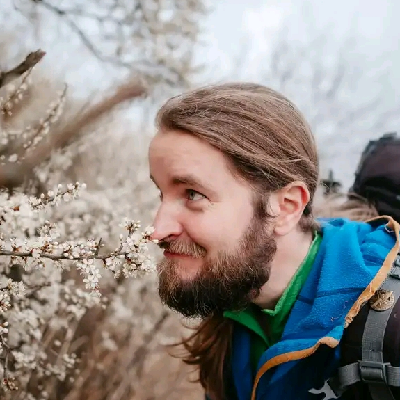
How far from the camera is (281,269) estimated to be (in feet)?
5.45

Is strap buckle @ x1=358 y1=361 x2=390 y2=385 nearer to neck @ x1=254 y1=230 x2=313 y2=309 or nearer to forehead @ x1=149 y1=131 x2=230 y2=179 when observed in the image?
neck @ x1=254 y1=230 x2=313 y2=309

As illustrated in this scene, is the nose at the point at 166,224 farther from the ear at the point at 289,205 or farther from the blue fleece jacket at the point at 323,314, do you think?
the blue fleece jacket at the point at 323,314

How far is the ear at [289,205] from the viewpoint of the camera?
5.24 feet

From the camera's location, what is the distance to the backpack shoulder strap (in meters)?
1.27

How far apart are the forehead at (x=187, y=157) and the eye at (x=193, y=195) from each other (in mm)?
59

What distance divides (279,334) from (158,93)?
95.9 inches

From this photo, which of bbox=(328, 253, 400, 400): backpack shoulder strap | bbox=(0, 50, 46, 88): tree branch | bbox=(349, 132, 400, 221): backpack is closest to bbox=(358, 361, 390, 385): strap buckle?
bbox=(328, 253, 400, 400): backpack shoulder strap

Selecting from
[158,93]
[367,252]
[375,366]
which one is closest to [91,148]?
[158,93]

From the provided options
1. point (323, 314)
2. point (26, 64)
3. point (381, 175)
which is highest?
point (381, 175)

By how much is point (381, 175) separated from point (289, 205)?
84 cm

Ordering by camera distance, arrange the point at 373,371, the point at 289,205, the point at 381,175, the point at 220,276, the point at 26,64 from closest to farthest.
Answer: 1. the point at 373,371
2. the point at 26,64
3. the point at 220,276
4. the point at 289,205
5. the point at 381,175

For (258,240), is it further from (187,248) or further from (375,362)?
(375,362)

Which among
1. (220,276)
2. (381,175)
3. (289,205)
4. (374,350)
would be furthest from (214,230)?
(381,175)

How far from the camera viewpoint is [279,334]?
1.64 m
